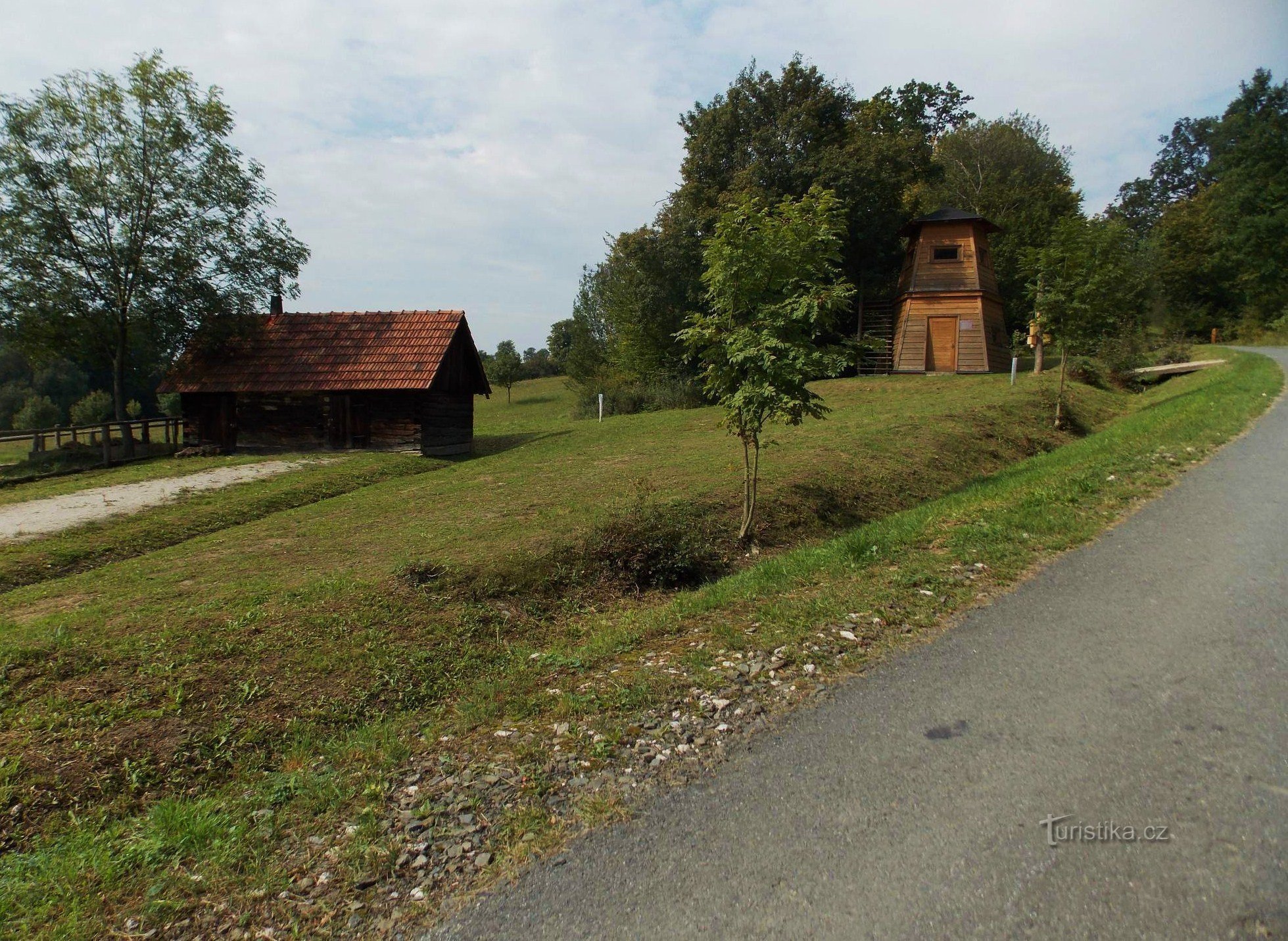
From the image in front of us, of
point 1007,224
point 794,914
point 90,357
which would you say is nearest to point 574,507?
point 794,914

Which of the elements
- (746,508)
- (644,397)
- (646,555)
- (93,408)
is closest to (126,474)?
(646,555)

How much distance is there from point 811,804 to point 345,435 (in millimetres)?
24619

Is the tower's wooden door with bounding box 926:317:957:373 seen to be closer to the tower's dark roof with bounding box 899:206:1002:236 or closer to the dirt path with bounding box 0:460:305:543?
the tower's dark roof with bounding box 899:206:1002:236

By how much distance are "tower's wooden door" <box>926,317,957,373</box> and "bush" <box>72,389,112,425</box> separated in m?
52.0

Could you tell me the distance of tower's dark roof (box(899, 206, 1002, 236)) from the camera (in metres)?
36.9

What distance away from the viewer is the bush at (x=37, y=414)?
52344 millimetres

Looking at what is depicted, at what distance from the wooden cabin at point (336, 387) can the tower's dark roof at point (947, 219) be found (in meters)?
23.8

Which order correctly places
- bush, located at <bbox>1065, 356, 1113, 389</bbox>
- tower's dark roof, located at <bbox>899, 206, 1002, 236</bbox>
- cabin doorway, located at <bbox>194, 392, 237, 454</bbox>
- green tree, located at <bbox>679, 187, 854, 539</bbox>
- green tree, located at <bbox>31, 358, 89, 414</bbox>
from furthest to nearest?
green tree, located at <bbox>31, 358, 89, 414</bbox>
tower's dark roof, located at <bbox>899, 206, 1002, 236</bbox>
bush, located at <bbox>1065, 356, 1113, 389</bbox>
cabin doorway, located at <bbox>194, 392, 237, 454</bbox>
green tree, located at <bbox>679, 187, 854, 539</bbox>

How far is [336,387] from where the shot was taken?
25062 millimetres

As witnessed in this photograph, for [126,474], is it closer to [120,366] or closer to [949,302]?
[120,366]

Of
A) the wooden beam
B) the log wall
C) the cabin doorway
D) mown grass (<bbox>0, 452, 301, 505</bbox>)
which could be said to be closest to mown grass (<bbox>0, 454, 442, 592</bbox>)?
mown grass (<bbox>0, 452, 301, 505</bbox>)

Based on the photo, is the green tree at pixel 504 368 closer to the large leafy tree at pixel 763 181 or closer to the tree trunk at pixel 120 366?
the large leafy tree at pixel 763 181

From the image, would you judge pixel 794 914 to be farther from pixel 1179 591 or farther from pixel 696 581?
pixel 696 581

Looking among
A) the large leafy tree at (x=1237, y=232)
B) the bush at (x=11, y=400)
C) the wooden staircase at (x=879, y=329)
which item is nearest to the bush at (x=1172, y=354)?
the wooden staircase at (x=879, y=329)
